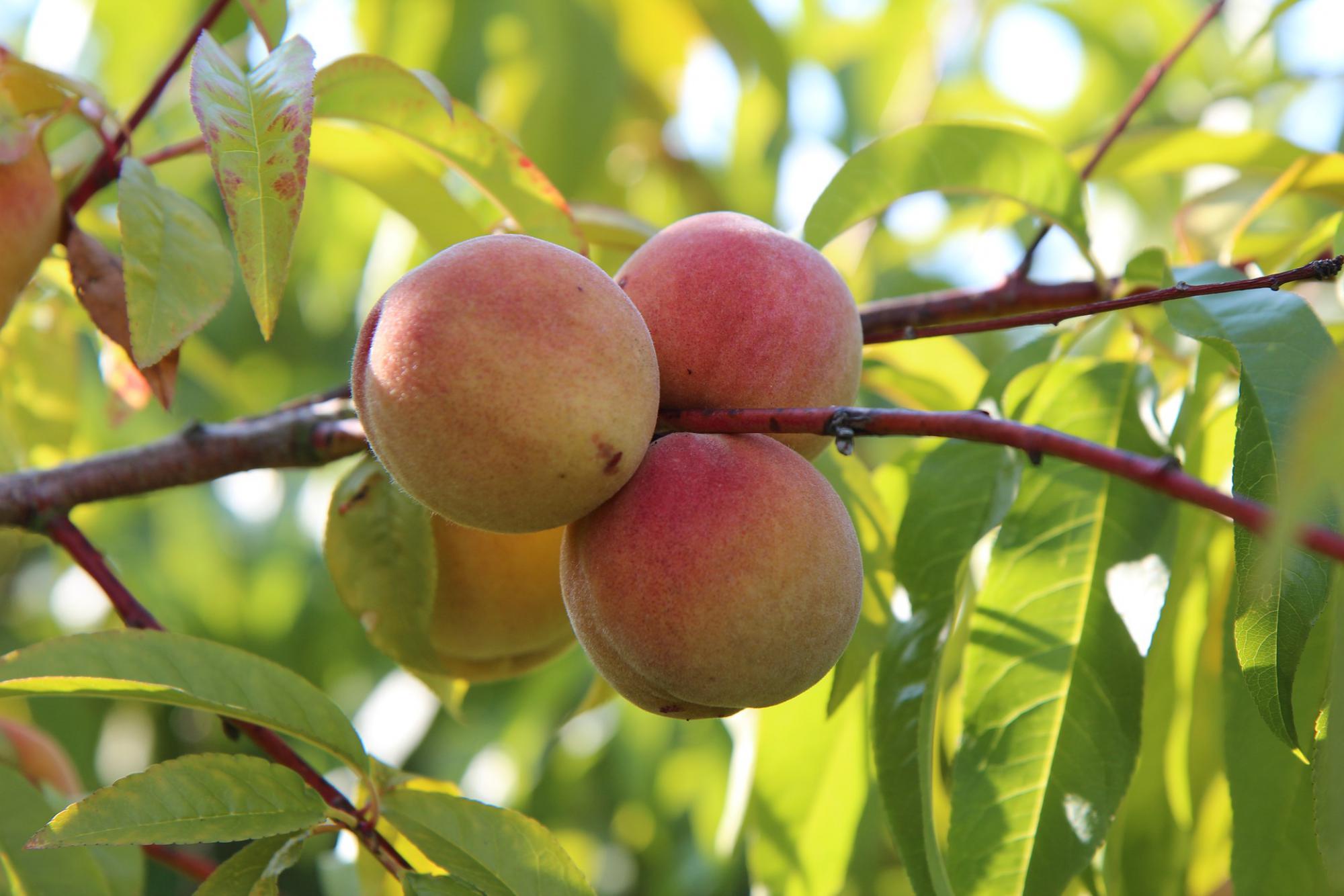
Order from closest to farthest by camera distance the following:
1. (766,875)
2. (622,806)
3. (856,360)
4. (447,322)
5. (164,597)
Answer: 1. (447,322)
2. (856,360)
3. (766,875)
4. (164,597)
5. (622,806)

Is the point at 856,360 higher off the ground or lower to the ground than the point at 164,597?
higher

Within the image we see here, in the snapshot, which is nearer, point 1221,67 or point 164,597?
point 164,597

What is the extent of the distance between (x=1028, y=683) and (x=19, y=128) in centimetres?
126

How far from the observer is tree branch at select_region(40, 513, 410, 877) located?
1198mm

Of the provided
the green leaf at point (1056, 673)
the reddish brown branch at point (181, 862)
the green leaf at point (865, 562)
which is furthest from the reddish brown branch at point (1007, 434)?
the reddish brown branch at point (181, 862)

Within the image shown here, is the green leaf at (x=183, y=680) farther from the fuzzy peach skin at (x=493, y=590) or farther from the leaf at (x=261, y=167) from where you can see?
the leaf at (x=261, y=167)

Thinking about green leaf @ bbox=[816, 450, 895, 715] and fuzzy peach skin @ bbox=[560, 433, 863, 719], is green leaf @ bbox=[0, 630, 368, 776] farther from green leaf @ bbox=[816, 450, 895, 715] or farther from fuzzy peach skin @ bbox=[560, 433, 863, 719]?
green leaf @ bbox=[816, 450, 895, 715]

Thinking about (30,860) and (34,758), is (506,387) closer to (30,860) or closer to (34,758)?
(30,860)

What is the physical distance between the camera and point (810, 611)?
38.5 inches

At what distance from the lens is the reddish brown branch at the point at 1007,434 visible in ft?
2.38

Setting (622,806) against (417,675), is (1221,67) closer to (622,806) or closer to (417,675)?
(622,806)

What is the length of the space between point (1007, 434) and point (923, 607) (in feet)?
1.60

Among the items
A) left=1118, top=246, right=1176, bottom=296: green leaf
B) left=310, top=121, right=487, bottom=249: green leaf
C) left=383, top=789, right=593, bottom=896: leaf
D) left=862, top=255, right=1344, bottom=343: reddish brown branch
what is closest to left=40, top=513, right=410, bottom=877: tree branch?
left=383, top=789, right=593, bottom=896: leaf

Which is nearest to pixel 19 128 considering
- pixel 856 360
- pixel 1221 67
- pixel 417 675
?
pixel 417 675
